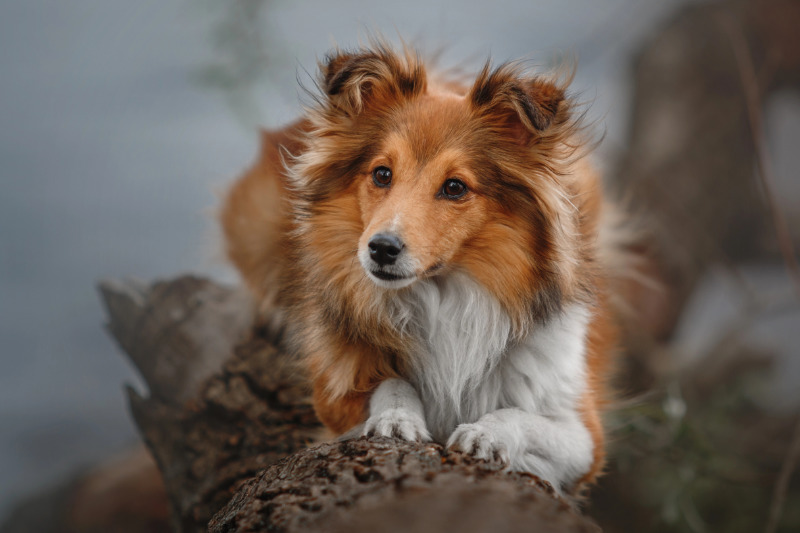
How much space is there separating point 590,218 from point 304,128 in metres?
1.18

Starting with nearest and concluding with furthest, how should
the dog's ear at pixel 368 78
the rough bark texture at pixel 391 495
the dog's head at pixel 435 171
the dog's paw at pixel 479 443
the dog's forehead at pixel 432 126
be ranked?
the rough bark texture at pixel 391 495, the dog's paw at pixel 479 443, the dog's head at pixel 435 171, the dog's forehead at pixel 432 126, the dog's ear at pixel 368 78

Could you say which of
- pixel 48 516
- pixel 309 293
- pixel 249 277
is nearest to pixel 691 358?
pixel 249 277

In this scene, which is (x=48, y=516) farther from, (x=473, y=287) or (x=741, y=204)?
(x=741, y=204)

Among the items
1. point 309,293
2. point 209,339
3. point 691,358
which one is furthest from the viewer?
point 691,358

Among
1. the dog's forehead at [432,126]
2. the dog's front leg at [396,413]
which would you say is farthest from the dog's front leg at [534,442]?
the dog's forehead at [432,126]

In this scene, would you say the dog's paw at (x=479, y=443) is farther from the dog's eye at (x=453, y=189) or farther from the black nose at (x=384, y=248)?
the dog's eye at (x=453, y=189)

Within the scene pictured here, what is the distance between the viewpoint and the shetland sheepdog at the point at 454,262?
6.05 ft

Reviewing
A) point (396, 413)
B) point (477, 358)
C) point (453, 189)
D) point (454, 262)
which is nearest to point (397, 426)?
point (396, 413)

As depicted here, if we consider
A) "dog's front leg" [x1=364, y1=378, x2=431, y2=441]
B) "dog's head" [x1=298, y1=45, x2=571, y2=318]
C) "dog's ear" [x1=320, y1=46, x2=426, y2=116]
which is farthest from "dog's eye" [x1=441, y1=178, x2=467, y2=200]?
"dog's front leg" [x1=364, y1=378, x2=431, y2=441]

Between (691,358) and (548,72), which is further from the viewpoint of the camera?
(691,358)

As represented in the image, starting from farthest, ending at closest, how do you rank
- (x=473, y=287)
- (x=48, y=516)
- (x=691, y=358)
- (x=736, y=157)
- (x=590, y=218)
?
(x=691, y=358) → (x=736, y=157) → (x=48, y=516) → (x=590, y=218) → (x=473, y=287)

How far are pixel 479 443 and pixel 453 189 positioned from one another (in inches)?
27.5

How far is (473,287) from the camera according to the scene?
196cm

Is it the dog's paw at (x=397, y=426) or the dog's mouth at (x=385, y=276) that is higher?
the dog's mouth at (x=385, y=276)
